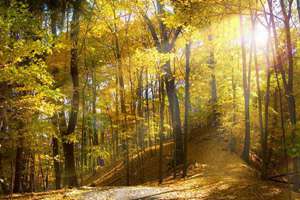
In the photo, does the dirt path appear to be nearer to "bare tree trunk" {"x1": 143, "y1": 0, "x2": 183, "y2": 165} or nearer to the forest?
Result: the forest

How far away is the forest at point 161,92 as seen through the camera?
9.34 m

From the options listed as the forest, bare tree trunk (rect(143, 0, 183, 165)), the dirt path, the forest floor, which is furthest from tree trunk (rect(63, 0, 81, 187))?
bare tree trunk (rect(143, 0, 183, 165))

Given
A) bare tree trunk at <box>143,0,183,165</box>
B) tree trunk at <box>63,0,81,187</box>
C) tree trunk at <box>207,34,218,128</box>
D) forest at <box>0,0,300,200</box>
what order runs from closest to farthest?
forest at <box>0,0,300,200</box> → tree trunk at <box>63,0,81,187</box> → bare tree trunk at <box>143,0,183,165</box> → tree trunk at <box>207,34,218,128</box>

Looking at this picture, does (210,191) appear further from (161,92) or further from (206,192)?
(161,92)

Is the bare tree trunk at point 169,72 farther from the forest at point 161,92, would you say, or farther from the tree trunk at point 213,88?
the tree trunk at point 213,88

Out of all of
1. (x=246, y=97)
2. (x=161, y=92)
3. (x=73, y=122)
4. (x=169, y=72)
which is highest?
(x=169, y=72)

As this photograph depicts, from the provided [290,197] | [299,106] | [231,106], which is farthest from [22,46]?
[299,106]

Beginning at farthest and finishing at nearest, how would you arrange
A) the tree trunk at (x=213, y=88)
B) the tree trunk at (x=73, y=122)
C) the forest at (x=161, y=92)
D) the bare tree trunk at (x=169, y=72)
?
the tree trunk at (x=213, y=88), the bare tree trunk at (x=169, y=72), the tree trunk at (x=73, y=122), the forest at (x=161, y=92)

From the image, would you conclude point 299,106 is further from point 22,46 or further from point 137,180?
point 22,46

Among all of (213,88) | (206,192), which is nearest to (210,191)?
(206,192)

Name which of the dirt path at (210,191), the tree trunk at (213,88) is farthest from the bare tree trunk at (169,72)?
the dirt path at (210,191)

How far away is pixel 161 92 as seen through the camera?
63.8 ft

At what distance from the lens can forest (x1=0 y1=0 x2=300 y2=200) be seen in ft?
30.6

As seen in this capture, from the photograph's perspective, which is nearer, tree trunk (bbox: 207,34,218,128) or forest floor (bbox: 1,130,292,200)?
forest floor (bbox: 1,130,292,200)
